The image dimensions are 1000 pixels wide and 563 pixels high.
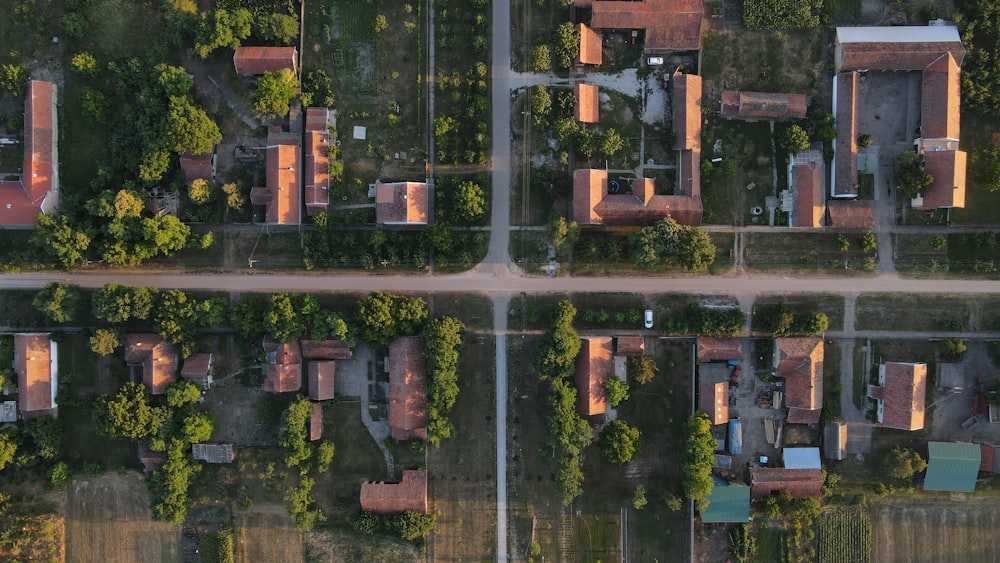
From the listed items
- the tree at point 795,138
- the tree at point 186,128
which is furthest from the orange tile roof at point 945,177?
the tree at point 186,128

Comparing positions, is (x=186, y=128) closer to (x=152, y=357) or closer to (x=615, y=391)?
(x=152, y=357)

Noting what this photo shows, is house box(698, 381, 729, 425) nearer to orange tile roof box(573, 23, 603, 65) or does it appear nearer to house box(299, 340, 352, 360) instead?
orange tile roof box(573, 23, 603, 65)

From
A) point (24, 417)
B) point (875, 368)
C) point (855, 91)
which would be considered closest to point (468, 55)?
point (855, 91)

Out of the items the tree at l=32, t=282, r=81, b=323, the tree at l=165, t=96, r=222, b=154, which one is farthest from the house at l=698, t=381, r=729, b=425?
the tree at l=32, t=282, r=81, b=323

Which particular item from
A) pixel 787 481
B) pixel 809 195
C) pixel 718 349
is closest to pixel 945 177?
pixel 809 195

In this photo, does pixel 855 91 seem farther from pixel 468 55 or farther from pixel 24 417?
pixel 24 417

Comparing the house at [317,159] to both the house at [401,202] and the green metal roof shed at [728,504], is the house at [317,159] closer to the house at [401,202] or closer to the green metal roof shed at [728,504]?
the house at [401,202]
